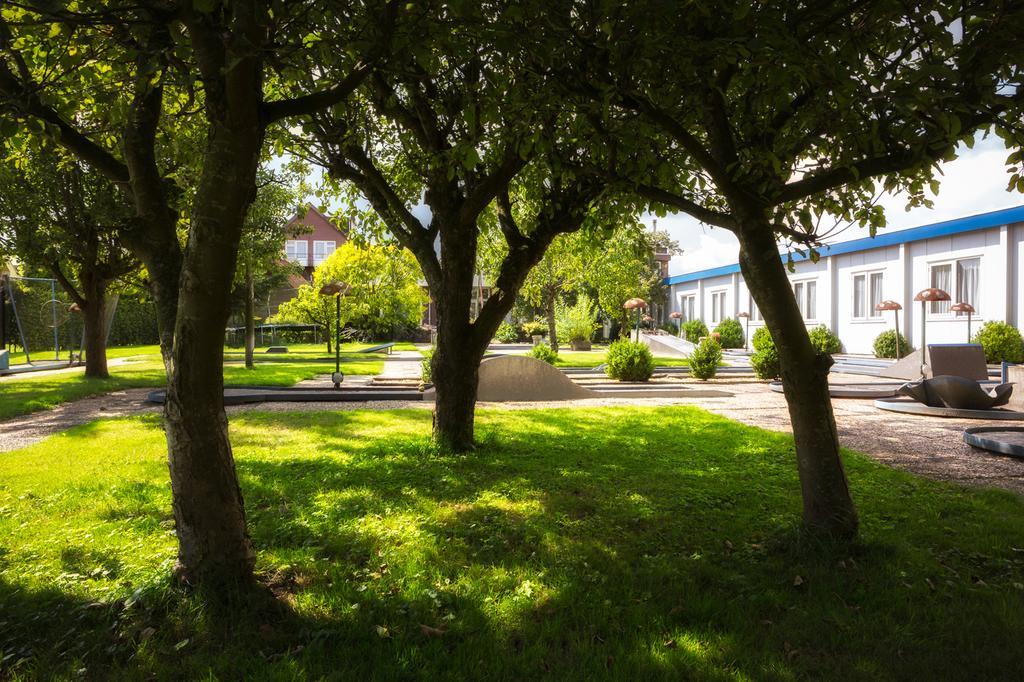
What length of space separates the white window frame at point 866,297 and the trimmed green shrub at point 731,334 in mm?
6703

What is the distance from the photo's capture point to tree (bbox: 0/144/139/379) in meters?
13.6

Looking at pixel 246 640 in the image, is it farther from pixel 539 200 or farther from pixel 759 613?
pixel 539 200

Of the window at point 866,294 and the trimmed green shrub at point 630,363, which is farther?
the window at point 866,294

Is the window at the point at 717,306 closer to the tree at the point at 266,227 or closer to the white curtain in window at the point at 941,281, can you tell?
the white curtain in window at the point at 941,281

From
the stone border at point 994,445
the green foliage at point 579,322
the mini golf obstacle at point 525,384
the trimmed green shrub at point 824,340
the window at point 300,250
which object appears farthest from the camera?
the window at point 300,250

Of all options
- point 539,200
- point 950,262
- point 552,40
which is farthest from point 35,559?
point 950,262

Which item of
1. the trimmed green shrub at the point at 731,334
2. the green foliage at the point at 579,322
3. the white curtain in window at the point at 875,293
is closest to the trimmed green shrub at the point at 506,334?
the green foliage at the point at 579,322

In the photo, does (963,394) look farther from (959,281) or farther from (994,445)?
(959,281)

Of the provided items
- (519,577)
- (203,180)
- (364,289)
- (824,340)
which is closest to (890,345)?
(824,340)

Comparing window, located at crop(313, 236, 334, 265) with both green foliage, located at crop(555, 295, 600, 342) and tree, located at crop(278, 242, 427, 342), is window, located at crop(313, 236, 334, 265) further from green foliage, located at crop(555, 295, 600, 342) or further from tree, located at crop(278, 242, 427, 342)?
green foliage, located at crop(555, 295, 600, 342)

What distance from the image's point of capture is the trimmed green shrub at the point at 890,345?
830 inches

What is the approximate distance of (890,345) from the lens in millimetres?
21250

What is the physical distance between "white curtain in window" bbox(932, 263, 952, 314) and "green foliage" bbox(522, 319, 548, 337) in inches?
890

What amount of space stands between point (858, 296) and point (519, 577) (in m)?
24.7
